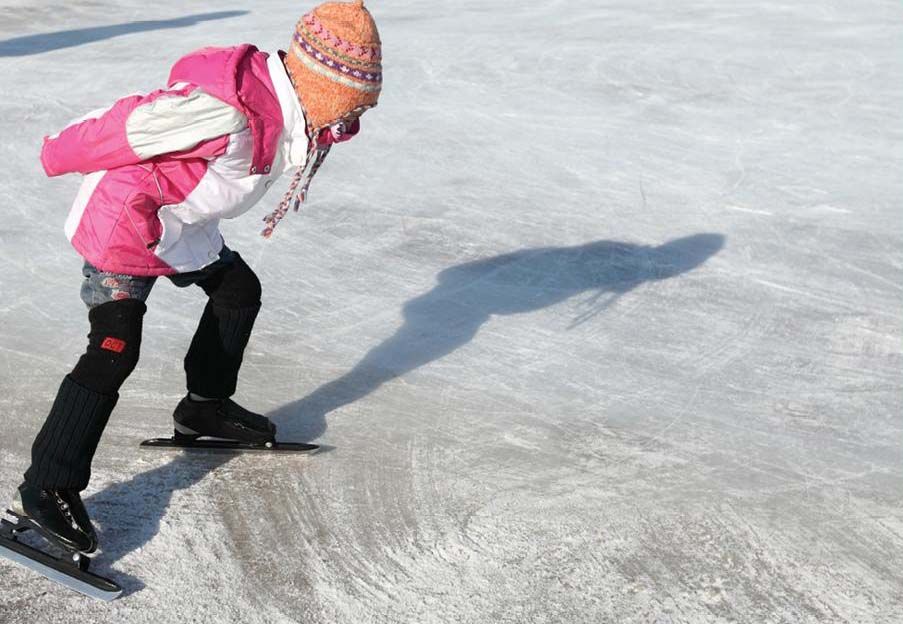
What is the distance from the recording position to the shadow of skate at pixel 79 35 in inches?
343

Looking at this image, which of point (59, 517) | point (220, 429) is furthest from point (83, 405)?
point (220, 429)

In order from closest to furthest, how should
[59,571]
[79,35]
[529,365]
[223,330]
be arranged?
1. [59,571]
2. [223,330]
3. [529,365]
4. [79,35]

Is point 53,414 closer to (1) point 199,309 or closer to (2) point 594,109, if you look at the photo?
(1) point 199,309

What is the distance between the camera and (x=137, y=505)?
3191 mm

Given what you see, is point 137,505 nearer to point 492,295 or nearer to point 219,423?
point 219,423

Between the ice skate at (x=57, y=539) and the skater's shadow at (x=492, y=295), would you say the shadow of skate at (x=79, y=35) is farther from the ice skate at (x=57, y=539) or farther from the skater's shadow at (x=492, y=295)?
the ice skate at (x=57, y=539)

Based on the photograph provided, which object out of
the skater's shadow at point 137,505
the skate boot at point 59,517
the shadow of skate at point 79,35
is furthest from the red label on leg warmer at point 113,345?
the shadow of skate at point 79,35

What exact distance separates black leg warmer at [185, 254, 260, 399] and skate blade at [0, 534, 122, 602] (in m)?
0.71

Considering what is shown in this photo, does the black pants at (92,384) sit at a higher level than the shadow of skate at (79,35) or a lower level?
higher

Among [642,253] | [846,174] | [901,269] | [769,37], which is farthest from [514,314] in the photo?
[769,37]

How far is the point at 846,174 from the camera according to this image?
6.43m

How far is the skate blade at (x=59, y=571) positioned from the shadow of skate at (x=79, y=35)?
250 inches

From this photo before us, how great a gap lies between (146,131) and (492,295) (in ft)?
7.64

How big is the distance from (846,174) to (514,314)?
258 cm
